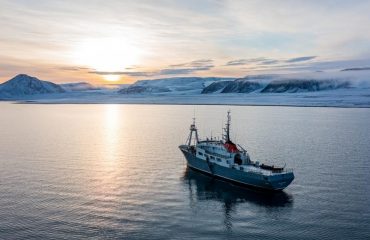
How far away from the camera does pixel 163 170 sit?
66.8 metres

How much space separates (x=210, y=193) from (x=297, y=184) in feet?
40.5

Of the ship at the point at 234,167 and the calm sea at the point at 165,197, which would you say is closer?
the calm sea at the point at 165,197

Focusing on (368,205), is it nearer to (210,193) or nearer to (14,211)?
(210,193)

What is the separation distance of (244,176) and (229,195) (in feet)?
16.0

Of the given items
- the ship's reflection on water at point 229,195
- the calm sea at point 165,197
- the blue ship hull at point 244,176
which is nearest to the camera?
the calm sea at point 165,197

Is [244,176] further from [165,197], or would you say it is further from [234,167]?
[165,197]

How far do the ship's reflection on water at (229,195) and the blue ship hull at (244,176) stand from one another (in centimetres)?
84

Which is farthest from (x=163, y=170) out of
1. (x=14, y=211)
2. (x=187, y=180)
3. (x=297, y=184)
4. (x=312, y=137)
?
(x=312, y=137)

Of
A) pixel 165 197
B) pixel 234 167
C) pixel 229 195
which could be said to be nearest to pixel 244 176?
pixel 234 167

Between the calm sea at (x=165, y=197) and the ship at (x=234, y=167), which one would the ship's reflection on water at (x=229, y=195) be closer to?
the calm sea at (x=165, y=197)

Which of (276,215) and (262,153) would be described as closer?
(276,215)

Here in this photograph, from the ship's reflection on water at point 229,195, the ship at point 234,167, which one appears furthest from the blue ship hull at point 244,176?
the ship's reflection on water at point 229,195

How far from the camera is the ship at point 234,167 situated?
180 feet

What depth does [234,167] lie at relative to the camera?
60.9 m
